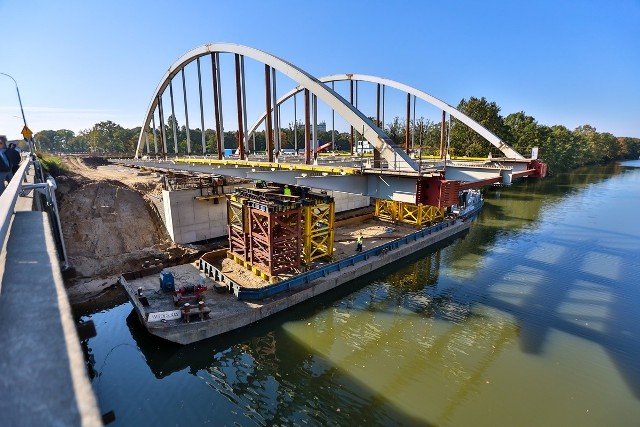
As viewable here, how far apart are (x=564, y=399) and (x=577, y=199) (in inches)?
2000

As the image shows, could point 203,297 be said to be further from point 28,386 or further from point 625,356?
point 625,356

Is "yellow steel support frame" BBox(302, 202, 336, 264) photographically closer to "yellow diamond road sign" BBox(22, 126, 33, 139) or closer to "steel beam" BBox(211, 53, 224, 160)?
"steel beam" BBox(211, 53, 224, 160)

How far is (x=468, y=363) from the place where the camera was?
46.1ft

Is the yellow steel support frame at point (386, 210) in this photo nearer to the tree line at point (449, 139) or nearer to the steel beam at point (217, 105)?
the tree line at point (449, 139)

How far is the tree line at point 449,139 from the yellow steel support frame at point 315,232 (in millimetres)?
18519

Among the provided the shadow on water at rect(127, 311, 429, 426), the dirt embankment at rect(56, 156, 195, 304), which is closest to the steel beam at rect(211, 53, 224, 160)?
the dirt embankment at rect(56, 156, 195, 304)

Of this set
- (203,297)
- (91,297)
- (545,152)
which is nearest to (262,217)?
(203,297)

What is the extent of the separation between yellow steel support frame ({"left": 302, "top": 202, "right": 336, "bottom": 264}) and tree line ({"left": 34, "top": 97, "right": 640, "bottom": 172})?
18519 mm

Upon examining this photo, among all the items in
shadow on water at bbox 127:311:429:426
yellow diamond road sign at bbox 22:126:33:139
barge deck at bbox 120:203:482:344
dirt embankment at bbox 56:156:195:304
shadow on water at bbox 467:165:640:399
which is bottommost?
shadow on water at bbox 127:311:429:426

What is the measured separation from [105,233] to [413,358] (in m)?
23.7

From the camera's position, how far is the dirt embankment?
20.8 m

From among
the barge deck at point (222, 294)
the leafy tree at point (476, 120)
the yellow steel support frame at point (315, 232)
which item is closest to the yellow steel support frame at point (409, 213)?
the barge deck at point (222, 294)

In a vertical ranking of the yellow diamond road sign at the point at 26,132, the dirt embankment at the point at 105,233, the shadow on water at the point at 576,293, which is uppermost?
the yellow diamond road sign at the point at 26,132

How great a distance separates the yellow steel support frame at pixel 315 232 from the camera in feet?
68.3
